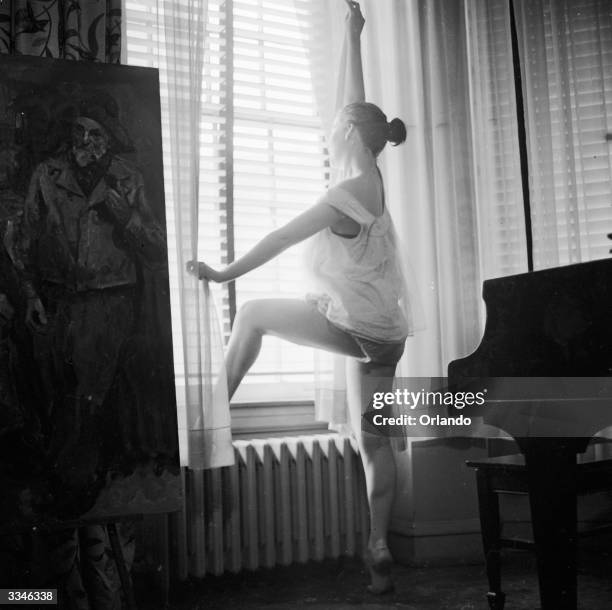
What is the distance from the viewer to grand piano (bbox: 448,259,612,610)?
1.77 metres

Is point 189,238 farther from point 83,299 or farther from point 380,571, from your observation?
point 380,571

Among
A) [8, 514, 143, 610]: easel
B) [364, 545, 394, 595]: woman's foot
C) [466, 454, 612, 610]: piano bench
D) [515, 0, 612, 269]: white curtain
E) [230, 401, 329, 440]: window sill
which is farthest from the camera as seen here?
[515, 0, 612, 269]: white curtain

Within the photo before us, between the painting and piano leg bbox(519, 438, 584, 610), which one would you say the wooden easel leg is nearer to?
the painting

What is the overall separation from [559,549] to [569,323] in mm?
576

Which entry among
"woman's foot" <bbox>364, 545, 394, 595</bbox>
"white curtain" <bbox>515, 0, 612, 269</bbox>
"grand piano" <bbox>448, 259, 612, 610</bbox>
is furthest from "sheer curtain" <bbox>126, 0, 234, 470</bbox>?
"white curtain" <bbox>515, 0, 612, 269</bbox>

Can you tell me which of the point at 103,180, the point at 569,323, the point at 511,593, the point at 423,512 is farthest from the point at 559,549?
the point at 103,180

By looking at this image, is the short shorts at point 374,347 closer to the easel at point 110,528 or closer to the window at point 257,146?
the window at point 257,146

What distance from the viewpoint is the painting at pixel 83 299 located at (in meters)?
1.67

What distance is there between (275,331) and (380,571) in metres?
0.90

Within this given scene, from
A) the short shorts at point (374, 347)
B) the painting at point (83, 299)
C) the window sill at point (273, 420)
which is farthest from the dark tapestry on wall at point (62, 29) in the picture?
the window sill at point (273, 420)

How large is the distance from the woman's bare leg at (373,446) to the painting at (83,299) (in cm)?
88

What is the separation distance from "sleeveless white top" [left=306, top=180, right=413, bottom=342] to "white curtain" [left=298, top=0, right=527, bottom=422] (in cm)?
33

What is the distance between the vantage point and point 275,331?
8.17ft

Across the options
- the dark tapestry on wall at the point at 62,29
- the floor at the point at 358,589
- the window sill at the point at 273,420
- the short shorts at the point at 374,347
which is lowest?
the floor at the point at 358,589
